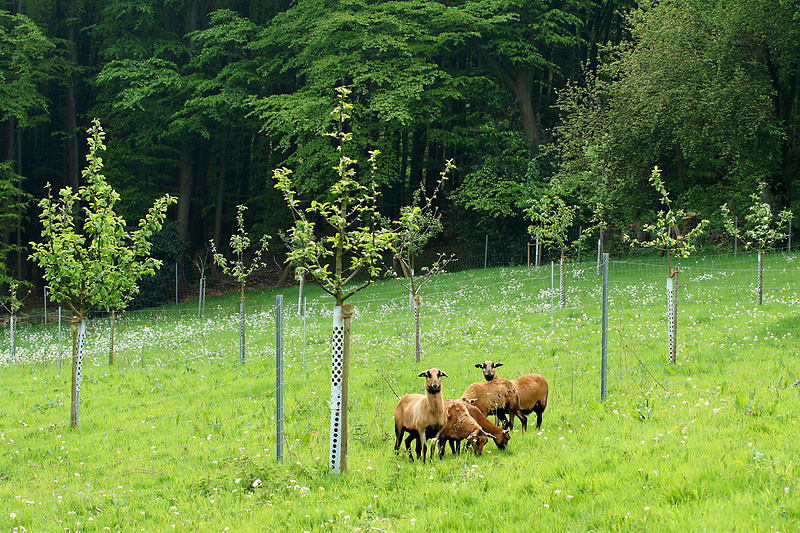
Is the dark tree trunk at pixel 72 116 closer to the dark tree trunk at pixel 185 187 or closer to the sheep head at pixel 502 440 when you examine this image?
the dark tree trunk at pixel 185 187

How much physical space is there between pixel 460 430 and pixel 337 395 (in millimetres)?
1751

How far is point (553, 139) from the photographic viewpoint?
4953 centimetres

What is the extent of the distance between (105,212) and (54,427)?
4.47 metres

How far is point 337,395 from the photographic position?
9.84 meters

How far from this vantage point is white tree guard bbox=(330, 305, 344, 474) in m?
9.70

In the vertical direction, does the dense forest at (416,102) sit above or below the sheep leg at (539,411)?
above

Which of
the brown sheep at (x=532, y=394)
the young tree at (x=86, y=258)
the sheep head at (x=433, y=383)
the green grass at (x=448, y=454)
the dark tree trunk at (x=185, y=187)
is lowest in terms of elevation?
the green grass at (x=448, y=454)

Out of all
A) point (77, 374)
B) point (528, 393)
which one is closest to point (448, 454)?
point (528, 393)

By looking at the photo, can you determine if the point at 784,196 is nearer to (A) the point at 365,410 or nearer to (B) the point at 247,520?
(A) the point at 365,410

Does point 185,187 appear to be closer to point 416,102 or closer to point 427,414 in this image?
point 416,102

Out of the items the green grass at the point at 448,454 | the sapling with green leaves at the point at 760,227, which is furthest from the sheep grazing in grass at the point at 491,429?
the sapling with green leaves at the point at 760,227

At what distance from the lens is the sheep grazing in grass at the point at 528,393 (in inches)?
440

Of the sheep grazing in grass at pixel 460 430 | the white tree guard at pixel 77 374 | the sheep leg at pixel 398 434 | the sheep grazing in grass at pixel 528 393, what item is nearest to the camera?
the sheep grazing in grass at pixel 460 430

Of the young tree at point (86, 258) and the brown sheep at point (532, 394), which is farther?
the young tree at point (86, 258)
